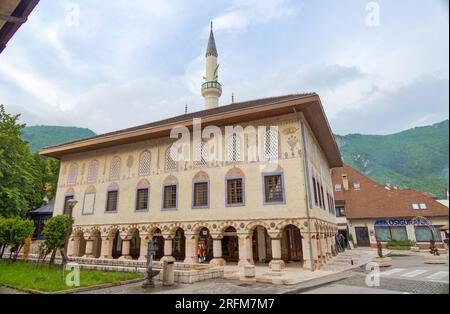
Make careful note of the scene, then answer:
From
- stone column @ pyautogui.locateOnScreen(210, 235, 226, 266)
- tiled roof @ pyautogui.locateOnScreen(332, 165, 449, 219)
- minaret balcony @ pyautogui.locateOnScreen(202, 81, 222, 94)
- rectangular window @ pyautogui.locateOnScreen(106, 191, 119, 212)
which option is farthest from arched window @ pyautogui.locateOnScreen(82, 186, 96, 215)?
tiled roof @ pyautogui.locateOnScreen(332, 165, 449, 219)

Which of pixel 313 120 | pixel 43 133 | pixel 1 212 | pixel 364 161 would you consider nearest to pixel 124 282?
pixel 313 120

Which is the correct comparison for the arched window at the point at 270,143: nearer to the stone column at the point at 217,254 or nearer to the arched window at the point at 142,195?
the stone column at the point at 217,254

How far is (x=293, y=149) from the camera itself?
13008 mm

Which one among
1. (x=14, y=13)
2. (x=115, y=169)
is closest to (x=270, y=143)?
A: (x=115, y=169)

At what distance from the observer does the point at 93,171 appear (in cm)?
1861

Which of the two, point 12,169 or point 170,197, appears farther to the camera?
point 12,169

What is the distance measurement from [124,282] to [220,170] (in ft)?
23.3

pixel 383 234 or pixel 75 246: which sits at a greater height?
pixel 383 234

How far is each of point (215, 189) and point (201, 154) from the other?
7.07ft

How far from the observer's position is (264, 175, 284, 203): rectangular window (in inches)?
502

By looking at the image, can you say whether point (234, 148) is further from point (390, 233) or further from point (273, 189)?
point (390, 233)

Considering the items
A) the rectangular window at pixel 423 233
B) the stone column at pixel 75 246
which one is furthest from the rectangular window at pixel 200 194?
the rectangular window at pixel 423 233

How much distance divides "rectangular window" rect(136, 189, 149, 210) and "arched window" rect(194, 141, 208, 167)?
12.2 feet
